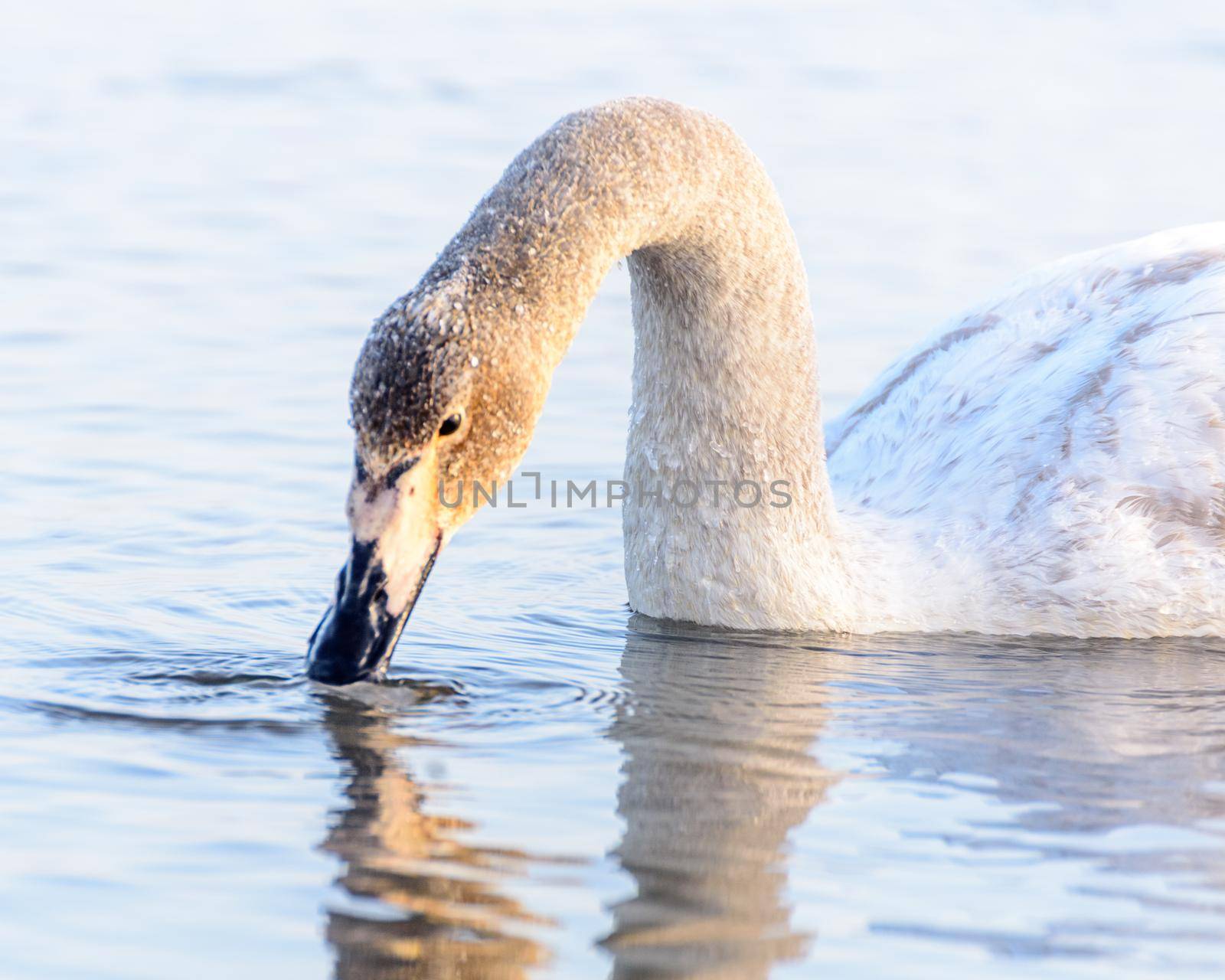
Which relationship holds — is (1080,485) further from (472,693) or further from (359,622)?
(359,622)

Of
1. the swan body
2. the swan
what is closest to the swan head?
the swan

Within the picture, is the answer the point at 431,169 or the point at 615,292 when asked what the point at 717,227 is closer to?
the point at 615,292

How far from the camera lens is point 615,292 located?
40.3ft

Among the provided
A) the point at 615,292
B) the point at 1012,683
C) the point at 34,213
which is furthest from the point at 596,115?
the point at 34,213

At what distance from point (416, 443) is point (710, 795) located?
119cm

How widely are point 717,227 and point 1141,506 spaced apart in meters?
1.73

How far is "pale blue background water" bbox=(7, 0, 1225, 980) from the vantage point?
471 centimetres

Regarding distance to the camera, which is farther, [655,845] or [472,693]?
[472,693]

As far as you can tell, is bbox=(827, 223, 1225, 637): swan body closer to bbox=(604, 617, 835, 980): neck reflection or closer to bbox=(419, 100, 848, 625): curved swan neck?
bbox=(419, 100, 848, 625): curved swan neck

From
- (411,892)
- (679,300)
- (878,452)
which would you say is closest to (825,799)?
(411,892)

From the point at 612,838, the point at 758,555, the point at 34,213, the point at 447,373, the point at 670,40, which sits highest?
the point at 670,40

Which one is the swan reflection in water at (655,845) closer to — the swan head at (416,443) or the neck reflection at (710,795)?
the neck reflection at (710,795)

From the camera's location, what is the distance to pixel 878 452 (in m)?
8.01

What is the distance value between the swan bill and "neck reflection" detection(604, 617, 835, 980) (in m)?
0.73
